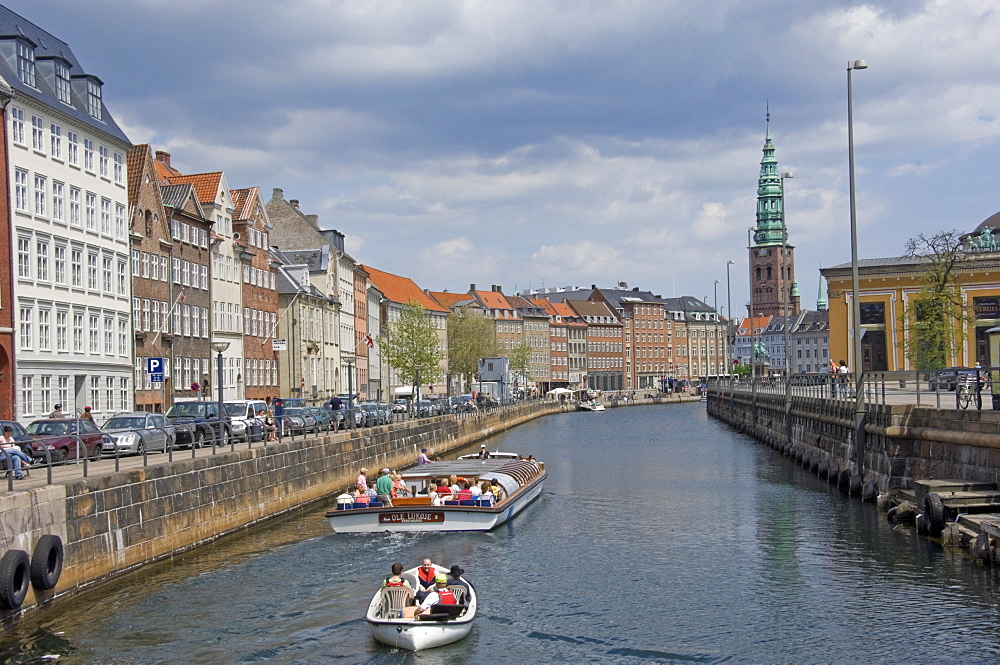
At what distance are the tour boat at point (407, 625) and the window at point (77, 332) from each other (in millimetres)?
33835

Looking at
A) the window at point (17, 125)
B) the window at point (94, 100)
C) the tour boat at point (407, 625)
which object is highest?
the window at point (94, 100)

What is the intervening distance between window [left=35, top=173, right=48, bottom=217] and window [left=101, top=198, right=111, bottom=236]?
20.0 feet

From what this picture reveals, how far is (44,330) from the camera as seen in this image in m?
47.3

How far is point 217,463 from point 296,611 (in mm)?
10456

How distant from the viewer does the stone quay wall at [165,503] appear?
72.1ft

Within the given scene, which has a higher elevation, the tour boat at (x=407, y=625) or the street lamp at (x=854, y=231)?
the street lamp at (x=854, y=231)

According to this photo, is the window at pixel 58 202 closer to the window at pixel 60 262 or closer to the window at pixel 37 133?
the window at pixel 60 262

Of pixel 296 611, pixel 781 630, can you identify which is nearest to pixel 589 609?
pixel 781 630

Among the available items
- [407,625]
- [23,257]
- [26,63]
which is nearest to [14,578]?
[407,625]

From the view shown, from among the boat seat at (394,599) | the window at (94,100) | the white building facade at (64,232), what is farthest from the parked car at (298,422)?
the boat seat at (394,599)

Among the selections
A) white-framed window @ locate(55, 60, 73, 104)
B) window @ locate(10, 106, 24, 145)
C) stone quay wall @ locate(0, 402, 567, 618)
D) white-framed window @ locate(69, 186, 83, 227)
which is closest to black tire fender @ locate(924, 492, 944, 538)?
stone quay wall @ locate(0, 402, 567, 618)

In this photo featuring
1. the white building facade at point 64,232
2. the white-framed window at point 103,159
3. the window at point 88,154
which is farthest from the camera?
the white-framed window at point 103,159

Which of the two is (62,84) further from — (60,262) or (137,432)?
(137,432)

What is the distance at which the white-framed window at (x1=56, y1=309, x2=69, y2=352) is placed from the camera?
1908 inches
